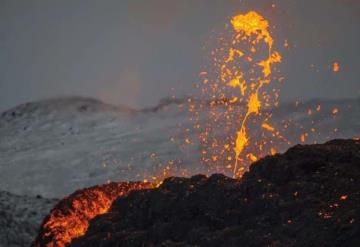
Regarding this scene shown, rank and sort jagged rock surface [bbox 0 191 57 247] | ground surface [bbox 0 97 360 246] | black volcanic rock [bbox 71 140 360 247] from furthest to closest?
ground surface [bbox 0 97 360 246]
jagged rock surface [bbox 0 191 57 247]
black volcanic rock [bbox 71 140 360 247]

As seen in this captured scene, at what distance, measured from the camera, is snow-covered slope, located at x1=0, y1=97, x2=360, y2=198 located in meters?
7.25

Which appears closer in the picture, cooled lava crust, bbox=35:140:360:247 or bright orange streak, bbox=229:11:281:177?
cooled lava crust, bbox=35:140:360:247

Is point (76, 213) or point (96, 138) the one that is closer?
point (76, 213)

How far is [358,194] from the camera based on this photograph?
2666 millimetres

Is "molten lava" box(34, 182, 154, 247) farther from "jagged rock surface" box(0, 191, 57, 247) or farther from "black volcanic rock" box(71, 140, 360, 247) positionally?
"jagged rock surface" box(0, 191, 57, 247)

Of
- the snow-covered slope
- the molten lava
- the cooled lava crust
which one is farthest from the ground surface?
the cooled lava crust

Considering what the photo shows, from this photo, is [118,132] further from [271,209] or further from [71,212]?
[271,209]

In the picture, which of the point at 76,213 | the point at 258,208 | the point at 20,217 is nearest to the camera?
the point at 258,208

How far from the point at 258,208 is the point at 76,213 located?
134cm

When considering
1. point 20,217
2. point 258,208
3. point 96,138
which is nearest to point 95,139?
point 96,138

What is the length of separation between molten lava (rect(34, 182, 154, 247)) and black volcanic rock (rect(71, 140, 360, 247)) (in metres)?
0.41

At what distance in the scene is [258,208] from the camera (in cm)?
276

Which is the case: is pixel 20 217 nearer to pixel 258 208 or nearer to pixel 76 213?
pixel 76 213

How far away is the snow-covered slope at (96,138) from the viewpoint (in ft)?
23.8
